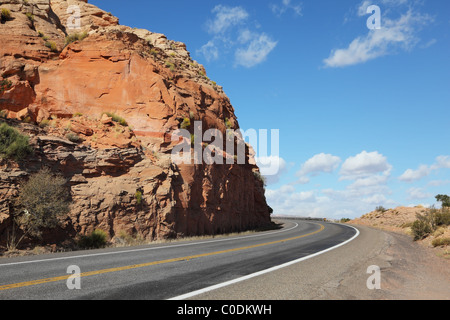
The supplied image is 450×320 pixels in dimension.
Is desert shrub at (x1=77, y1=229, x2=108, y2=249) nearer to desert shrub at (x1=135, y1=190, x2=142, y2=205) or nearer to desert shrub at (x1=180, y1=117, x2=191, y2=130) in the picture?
desert shrub at (x1=135, y1=190, x2=142, y2=205)

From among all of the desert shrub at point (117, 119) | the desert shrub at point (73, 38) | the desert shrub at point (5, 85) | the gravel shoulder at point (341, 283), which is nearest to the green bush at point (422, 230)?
the gravel shoulder at point (341, 283)

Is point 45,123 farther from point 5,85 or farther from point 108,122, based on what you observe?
point 108,122

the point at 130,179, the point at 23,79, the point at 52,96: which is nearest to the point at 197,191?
the point at 130,179

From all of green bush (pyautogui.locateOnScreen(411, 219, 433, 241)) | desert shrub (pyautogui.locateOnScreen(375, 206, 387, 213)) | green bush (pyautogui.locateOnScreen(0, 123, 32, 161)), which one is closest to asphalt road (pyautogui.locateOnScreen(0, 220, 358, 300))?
green bush (pyautogui.locateOnScreen(0, 123, 32, 161))

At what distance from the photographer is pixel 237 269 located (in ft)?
26.3

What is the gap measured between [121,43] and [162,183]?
12.0m

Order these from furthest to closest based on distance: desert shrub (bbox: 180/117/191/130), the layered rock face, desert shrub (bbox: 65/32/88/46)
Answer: desert shrub (bbox: 65/32/88/46), desert shrub (bbox: 180/117/191/130), the layered rock face

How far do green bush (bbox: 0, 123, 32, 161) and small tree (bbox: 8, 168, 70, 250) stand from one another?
5.15 feet

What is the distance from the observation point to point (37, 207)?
41.2ft

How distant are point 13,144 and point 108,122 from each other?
7.38 metres

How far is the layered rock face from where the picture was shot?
642 inches

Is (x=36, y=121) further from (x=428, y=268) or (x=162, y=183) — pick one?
(x=428, y=268)

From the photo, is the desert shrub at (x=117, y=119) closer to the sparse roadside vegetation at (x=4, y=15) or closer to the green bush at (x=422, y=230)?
the sparse roadside vegetation at (x=4, y=15)

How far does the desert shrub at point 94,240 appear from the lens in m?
13.9
